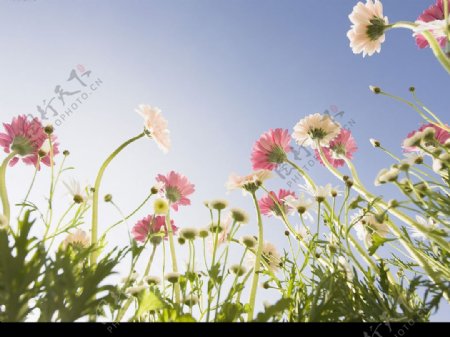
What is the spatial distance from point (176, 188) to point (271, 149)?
0.37m

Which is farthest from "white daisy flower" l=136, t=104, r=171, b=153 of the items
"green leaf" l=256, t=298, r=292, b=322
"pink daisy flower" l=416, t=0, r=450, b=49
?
"pink daisy flower" l=416, t=0, r=450, b=49

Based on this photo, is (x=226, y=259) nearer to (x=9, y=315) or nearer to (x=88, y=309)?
(x=88, y=309)

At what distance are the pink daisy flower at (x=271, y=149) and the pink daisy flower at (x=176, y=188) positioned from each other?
0.88 feet

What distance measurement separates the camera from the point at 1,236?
0.64 m

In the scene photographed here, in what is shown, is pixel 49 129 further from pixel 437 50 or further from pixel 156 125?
pixel 437 50

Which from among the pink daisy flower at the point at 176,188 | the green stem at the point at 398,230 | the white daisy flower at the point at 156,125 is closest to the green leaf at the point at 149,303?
the green stem at the point at 398,230

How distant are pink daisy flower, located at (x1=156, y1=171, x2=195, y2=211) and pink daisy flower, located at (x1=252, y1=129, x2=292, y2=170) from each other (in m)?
0.27

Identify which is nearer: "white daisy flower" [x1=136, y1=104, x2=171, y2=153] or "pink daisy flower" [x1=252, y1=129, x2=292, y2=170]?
"white daisy flower" [x1=136, y1=104, x2=171, y2=153]

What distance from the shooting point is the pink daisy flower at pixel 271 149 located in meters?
1.48

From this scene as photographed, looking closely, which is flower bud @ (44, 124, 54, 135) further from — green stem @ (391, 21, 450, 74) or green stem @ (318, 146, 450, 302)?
green stem @ (391, 21, 450, 74)

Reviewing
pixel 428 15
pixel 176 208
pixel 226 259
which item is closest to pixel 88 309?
pixel 226 259

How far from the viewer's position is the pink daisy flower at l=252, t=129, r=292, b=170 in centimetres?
148
